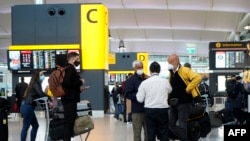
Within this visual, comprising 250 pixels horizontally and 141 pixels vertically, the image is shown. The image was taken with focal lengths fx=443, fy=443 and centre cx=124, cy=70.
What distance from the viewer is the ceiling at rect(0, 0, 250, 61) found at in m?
23.9

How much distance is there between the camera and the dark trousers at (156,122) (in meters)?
6.48

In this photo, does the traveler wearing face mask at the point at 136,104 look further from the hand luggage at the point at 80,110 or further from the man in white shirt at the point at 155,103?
the hand luggage at the point at 80,110

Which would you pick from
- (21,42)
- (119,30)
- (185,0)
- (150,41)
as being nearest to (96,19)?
(21,42)

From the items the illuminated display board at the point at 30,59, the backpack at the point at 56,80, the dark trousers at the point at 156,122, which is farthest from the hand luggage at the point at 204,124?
the illuminated display board at the point at 30,59

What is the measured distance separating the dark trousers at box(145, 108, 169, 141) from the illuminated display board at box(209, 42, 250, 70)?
12.2m

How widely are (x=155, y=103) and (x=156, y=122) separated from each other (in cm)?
31

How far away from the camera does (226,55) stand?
18422 millimetres

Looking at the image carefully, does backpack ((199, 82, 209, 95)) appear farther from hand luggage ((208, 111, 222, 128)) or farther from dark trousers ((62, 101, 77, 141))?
dark trousers ((62, 101, 77, 141))

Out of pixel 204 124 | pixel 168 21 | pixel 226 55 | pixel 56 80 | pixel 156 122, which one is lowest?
pixel 204 124

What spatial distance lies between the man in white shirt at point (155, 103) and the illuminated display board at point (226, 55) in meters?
12.2

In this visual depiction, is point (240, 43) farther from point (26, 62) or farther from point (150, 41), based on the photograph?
point (150, 41)

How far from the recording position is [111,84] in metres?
29.9

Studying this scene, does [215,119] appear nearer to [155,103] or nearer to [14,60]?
[155,103]

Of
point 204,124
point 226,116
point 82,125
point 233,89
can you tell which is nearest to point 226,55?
point 233,89
